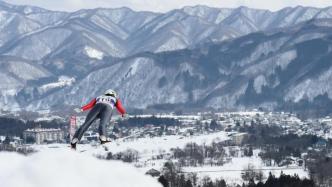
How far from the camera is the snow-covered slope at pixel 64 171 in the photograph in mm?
12852

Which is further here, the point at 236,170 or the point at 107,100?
the point at 236,170

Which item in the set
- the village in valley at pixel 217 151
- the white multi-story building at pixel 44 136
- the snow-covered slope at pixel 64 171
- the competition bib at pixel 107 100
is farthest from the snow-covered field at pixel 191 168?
the snow-covered slope at pixel 64 171

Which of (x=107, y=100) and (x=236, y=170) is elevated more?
(x=107, y=100)

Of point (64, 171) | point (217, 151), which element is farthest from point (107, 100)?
point (217, 151)

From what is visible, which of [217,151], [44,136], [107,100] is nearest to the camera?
[107,100]

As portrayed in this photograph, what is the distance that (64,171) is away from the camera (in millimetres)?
13312

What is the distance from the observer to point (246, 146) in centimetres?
16462

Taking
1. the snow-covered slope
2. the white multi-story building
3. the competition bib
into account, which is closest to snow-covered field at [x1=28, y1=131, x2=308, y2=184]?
the white multi-story building

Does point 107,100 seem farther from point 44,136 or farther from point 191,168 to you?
point 44,136

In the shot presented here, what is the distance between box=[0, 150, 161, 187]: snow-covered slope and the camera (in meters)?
12.9

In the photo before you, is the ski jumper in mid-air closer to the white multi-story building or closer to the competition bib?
the competition bib

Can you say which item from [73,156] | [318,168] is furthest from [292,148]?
[73,156]

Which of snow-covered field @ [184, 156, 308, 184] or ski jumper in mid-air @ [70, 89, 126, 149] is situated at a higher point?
ski jumper in mid-air @ [70, 89, 126, 149]

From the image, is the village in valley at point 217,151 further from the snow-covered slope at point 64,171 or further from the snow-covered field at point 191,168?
the snow-covered slope at point 64,171
